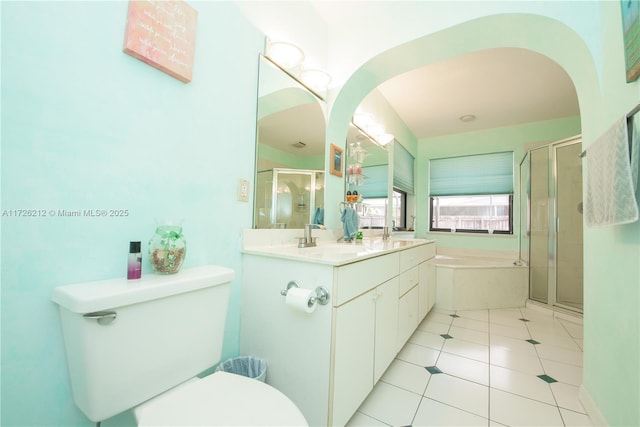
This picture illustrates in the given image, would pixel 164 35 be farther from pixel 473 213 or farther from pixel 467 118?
pixel 473 213

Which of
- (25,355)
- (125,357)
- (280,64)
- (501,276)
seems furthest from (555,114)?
(25,355)

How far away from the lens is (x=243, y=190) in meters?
1.32

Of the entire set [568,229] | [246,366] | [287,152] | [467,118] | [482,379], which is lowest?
[482,379]

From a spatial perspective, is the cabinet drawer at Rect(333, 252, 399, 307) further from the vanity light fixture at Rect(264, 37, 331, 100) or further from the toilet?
the vanity light fixture at Rect(264, 37, 331, 100)

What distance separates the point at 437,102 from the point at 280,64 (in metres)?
2.30

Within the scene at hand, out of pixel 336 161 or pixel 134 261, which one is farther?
pixel 336 161

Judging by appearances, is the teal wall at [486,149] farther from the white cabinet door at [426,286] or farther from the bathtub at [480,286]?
the white cabinet door at [426,286]

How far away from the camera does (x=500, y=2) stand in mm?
1436

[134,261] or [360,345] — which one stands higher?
[134,261]

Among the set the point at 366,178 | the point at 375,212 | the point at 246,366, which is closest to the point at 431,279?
the point at 375,212

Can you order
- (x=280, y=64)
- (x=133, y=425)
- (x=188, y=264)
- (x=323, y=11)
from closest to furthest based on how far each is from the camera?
(x=133, y=425) < (x=188, y=264) < (x=280, y=64) < (x=323, y=11)

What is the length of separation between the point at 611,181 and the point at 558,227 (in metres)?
2.47

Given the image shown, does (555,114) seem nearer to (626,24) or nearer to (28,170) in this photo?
(626,24)

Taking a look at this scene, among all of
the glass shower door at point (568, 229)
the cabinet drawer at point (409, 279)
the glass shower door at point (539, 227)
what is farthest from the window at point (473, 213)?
the cabinet drawer at point (409, 279)
